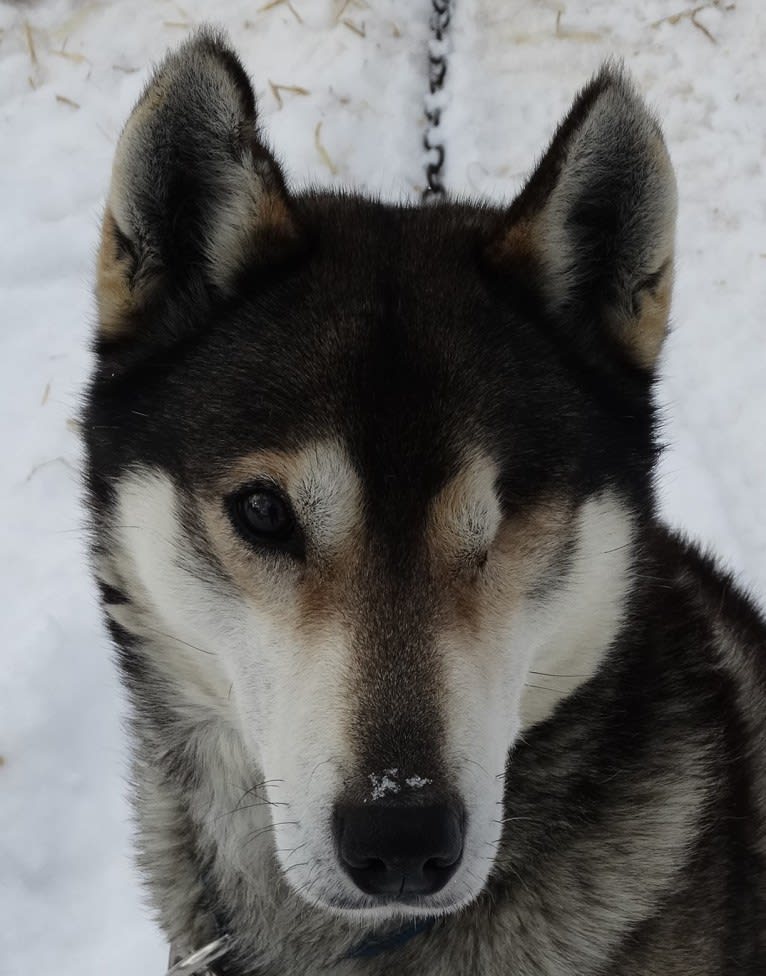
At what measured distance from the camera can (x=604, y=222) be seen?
229 centimetres

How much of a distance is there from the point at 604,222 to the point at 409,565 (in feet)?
2.75

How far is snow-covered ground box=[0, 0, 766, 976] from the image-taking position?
3807mm

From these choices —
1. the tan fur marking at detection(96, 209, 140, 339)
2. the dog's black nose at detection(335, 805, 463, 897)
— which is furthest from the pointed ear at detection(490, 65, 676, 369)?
the dog's black nose at detection(335, 805, 463, 897)

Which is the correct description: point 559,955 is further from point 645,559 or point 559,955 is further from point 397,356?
point 397,356

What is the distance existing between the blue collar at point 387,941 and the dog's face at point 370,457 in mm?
384

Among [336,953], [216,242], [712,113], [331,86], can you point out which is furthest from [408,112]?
[336,953]

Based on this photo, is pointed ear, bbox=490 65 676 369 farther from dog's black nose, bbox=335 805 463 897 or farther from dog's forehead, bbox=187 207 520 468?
dog's black nose, bbox=335 805 463 897

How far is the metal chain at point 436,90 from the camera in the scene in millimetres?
4832

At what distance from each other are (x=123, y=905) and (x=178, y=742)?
1.15 metres

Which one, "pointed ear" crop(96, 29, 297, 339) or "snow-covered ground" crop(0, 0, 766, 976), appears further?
"snow-covered ground" crop(0, 0, 766, 976)

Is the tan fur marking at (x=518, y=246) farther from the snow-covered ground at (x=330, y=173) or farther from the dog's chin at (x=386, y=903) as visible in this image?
the snow-covered ground at (x=330, y=173)

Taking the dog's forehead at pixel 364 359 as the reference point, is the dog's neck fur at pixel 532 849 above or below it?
below

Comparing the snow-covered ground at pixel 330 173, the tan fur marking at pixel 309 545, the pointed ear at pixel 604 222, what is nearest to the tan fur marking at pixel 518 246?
the pointed ear at pixel 604 222

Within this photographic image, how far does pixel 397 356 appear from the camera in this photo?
2084mm
